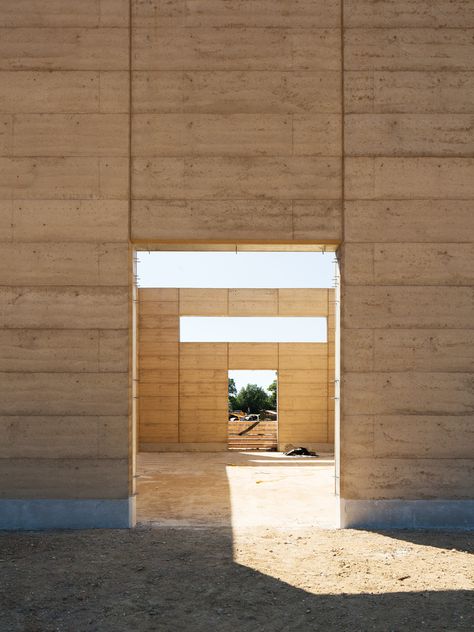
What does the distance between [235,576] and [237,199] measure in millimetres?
5396

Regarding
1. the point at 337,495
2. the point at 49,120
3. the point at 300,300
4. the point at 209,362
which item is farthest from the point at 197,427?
the point at 49,120

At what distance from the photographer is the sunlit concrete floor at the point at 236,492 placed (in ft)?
32.9

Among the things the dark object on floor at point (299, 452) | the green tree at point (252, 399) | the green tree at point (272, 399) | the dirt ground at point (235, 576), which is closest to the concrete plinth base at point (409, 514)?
the dirt ground at point (235, 576)

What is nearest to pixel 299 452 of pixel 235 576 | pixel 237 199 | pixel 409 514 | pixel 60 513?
pixel 409 514

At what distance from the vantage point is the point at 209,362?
2234cm

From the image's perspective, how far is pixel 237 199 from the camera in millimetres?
9344

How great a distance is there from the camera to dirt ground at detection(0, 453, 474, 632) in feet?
19.7

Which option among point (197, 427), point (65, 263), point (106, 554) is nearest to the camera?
point (106, 554)

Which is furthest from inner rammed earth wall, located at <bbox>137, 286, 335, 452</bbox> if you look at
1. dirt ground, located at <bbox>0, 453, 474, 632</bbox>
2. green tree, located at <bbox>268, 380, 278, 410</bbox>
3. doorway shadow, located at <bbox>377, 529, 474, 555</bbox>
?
green tree, located at <bbox>268, 380, 278, 410</bbox>

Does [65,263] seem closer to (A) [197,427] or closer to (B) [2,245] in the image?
(B) [2,245]

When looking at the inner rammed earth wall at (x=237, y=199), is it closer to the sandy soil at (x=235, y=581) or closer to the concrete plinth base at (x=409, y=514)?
the concrete plinth base at (x=409, y=514)

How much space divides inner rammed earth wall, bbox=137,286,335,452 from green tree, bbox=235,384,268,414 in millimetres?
26734

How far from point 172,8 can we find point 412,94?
403 cm

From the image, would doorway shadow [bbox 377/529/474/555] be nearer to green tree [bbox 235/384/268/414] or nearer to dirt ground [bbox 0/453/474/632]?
dirt ground [bbox 0/453/474/632]
